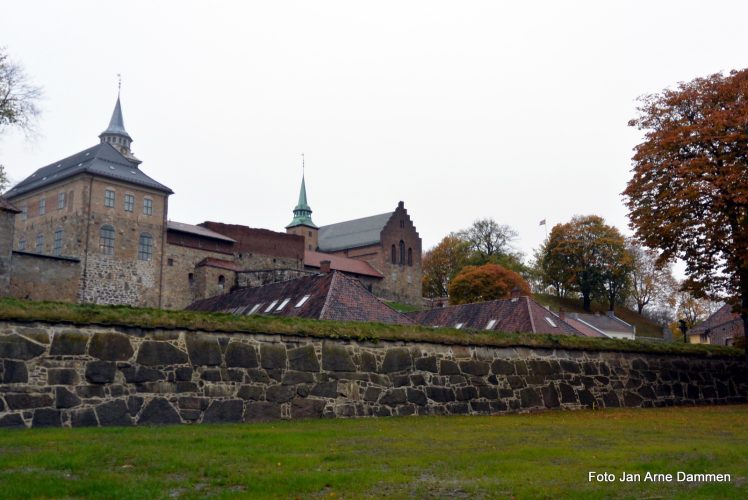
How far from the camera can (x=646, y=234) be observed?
24719 millimetres

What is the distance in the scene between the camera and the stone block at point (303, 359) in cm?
1486

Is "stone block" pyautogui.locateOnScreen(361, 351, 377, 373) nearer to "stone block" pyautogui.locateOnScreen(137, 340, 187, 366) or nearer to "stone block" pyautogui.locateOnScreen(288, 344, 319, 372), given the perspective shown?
"stone block" pyautogui.locateOnScreen(288, 344, 319, 372)

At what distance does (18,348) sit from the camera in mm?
12266

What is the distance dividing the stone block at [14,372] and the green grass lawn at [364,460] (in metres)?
1.08

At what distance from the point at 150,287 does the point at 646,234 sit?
146 feet

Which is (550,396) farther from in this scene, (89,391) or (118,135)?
(118,135)

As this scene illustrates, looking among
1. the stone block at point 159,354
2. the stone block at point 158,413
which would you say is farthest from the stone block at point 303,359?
the stone block at point 158,413

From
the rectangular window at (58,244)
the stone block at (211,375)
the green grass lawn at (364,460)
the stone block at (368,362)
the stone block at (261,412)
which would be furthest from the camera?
the rectangular window at (58,244)

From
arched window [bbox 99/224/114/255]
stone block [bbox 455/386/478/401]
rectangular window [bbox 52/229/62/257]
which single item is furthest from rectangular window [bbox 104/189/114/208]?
stone block [bbox 455/386/478/401]

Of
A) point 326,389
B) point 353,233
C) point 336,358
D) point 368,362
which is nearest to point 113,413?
point 326,389

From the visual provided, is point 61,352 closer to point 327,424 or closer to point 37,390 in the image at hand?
point 37,390

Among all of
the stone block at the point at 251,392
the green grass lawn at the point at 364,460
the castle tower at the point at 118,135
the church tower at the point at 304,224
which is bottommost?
the green grass lawn at the point at 364,460

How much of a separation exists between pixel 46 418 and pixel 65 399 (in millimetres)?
408

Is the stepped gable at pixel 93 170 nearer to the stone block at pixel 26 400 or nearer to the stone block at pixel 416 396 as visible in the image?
the stone block at pixel 416 396
